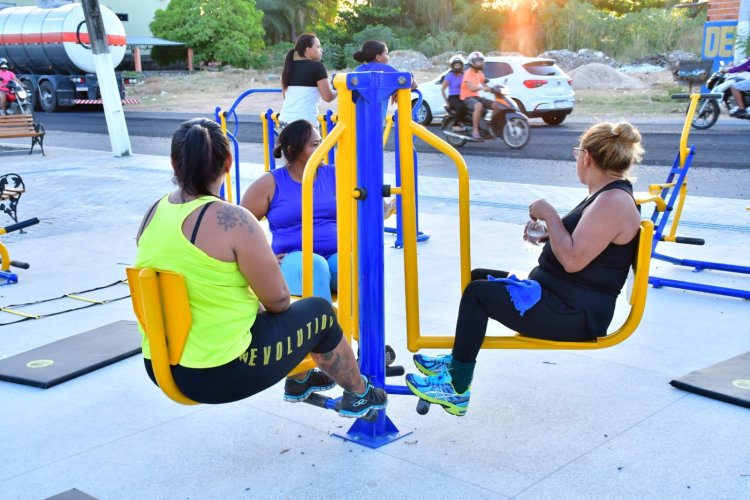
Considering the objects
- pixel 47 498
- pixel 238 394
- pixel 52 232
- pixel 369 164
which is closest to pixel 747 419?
pixel 369 164

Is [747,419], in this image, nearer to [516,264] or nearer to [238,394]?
[238,394]

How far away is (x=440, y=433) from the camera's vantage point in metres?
3.66

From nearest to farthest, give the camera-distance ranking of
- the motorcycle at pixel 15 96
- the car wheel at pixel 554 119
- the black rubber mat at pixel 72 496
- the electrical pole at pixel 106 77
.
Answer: the black rubber mat at pixel 72 496, the electrical pole at pixel 106 77, the car wheel at pixel 554 119, the motorcycle at pixel 15 96

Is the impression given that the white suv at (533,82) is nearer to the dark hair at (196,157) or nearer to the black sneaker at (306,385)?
the black sneaker at (306,385)

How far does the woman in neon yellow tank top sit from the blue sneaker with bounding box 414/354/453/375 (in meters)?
0.68

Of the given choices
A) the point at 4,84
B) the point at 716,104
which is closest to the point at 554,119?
the point at 716,104

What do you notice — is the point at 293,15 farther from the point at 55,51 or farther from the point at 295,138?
the point at 295,138

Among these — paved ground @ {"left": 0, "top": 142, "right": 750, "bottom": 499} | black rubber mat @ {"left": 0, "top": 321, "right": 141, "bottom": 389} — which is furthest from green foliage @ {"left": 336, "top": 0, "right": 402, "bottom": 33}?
black rubber mat @ {"left": 0, "top": 321, "right": 141, "bottom": 389}

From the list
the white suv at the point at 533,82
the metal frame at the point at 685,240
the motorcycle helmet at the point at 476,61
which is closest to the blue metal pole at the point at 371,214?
the metal frame at the point at 685,240

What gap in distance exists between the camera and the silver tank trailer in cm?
2578

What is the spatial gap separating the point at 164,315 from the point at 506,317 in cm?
135

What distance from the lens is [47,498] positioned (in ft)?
10.3

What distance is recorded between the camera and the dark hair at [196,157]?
288 cm

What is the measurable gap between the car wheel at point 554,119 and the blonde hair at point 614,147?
1578 cm
